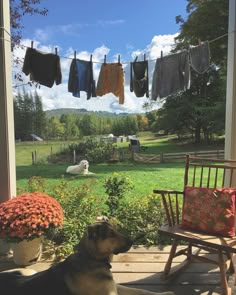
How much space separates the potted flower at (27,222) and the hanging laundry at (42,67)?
1.05 m

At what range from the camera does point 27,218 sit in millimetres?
2279

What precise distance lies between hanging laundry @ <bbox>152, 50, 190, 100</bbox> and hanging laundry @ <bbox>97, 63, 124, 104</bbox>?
0.32 meters

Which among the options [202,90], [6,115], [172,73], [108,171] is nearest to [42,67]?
[6,115]

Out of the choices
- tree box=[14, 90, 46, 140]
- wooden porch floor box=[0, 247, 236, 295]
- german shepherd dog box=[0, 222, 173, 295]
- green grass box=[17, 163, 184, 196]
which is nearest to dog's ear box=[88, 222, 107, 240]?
german shepherd dog box=[0, 222, 173, 295]

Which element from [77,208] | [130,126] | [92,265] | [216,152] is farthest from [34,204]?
[216,152]

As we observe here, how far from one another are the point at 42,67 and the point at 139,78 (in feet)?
2.89

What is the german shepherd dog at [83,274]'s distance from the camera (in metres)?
1.42

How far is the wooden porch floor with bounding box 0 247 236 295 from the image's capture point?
2.01 m

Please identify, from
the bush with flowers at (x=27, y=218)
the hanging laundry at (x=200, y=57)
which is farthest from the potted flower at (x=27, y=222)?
the hanging laundry at (x=200, y=57)

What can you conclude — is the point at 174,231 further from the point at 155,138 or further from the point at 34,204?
the point at 155,138

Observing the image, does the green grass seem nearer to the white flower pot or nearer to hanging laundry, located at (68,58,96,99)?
hanging laundry, located at (68,58,96,99)

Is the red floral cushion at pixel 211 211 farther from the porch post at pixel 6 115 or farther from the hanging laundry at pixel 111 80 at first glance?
the porch post at pixel 6 115

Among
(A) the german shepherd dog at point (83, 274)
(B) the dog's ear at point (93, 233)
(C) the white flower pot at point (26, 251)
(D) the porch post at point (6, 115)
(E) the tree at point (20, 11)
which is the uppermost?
(E) the tree at point (20, 11)

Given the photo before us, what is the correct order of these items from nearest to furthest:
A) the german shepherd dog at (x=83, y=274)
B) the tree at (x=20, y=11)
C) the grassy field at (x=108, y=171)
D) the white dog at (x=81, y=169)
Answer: the german shepherd dog at (x=83, y=274)
the tree at (x=20, y=11)
the grassy field at (x=108, y=171)
the white dog at (x=81, y=169)
